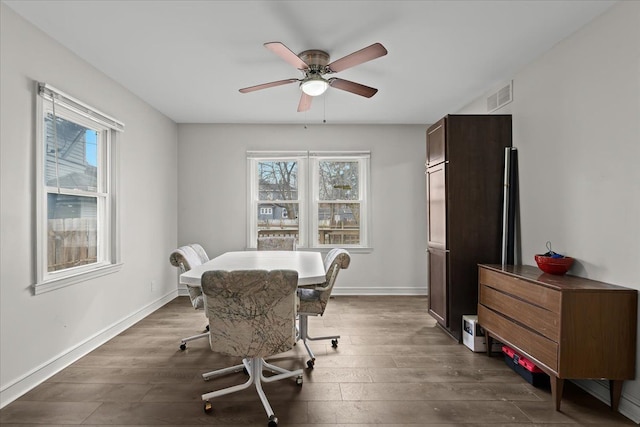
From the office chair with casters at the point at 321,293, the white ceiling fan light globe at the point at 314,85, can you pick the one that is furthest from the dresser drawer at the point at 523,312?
the white ceiling fan light globe at the point at 314,85

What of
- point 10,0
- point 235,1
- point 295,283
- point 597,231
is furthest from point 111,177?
point 597,231

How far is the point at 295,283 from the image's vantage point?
6.40 feet

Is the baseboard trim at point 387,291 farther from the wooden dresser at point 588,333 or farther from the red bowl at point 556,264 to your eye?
the wooden dresser at point 588,333

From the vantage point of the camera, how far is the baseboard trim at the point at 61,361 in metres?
2.30

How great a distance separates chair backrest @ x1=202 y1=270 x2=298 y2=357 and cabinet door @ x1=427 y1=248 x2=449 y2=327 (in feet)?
6.35

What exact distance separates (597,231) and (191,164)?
473 cm

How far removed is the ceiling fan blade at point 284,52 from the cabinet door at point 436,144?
4.87 feet

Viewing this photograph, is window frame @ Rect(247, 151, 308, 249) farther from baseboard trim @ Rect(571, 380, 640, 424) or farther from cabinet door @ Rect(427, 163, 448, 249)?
baseboard trim @ Rect(571, 380, 640, 424)

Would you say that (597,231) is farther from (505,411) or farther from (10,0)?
(10,0)

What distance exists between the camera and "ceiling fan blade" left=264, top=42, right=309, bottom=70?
7.54ft

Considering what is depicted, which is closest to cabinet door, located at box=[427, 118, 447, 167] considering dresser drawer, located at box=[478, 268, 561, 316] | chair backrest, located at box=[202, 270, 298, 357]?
dresser drawer, located at box=[478, 268, 561, 316]

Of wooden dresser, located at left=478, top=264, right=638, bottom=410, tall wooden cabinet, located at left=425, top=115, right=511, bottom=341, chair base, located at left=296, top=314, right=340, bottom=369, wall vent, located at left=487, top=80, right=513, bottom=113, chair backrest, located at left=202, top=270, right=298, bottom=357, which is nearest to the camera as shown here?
chair backrest, located at left=202, top=270, right=298, bottom=357

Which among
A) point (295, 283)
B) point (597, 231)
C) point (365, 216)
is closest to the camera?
point (295, 283)

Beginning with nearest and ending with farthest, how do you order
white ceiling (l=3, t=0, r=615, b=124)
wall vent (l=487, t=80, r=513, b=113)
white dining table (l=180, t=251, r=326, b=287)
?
1. white dining table (l=180, t=251, r=326, b=287)
2. white ceiling (l=3, t=0, r=615, b=124)
3. wall vent (l=487, t=80, r=513, b=113)
